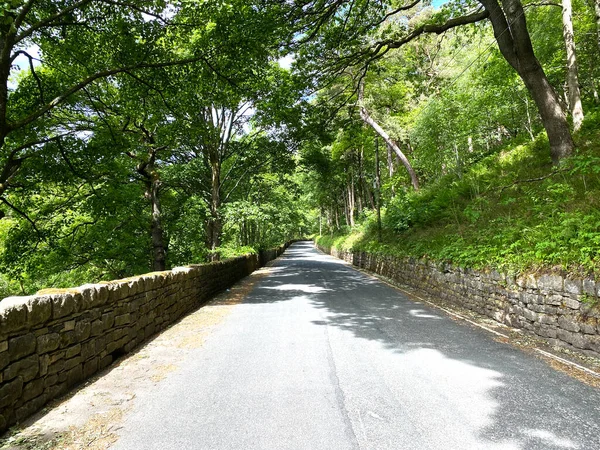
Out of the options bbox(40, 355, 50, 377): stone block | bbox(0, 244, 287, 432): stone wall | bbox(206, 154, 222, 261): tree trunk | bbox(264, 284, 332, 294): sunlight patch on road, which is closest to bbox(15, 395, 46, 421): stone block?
bbox(0, 244, 287, 432): stone wall

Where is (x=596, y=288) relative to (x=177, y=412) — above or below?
above

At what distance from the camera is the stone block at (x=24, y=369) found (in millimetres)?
2721

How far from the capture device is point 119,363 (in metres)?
4.36

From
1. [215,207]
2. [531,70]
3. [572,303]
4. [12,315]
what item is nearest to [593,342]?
[572,303]

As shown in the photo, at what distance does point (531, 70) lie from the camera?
7828 mm

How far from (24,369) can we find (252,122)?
51.7ft

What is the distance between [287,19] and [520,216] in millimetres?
7462

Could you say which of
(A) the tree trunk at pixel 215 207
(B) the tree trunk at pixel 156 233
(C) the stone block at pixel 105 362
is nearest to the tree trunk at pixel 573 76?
(C) the stone block at pixel 105 362

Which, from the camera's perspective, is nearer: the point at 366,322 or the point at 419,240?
the point at 366,322

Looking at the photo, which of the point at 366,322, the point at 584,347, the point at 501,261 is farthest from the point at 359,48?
the point at 584,347

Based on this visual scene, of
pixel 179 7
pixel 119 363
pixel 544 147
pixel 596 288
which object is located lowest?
pixel 119 363

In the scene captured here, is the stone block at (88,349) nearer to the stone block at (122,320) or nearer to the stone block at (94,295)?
the stone block at (94,295)

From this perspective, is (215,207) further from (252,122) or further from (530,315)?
(530,315)

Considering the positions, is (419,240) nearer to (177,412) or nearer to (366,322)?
(366,322)
